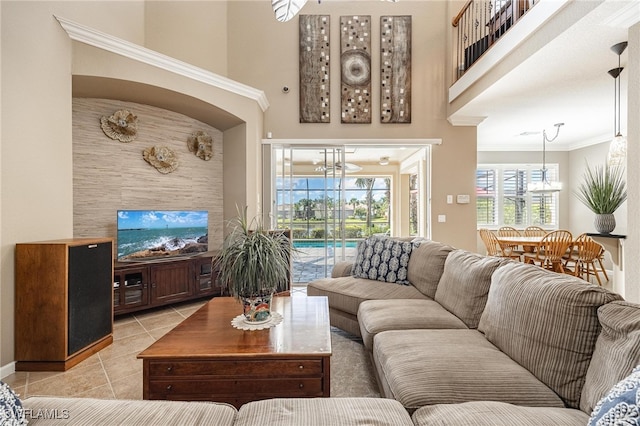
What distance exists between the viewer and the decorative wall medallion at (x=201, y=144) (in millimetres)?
4480

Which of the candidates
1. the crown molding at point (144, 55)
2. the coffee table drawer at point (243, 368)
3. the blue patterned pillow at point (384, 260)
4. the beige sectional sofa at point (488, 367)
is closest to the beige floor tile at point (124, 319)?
the coffee table drawer at point (243, 368)

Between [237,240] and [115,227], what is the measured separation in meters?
2.83

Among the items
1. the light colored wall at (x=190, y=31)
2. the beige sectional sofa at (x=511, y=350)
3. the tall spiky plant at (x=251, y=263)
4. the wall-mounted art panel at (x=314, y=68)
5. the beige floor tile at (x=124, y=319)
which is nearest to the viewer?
the beige sectional sofa at (x=511, y=350)

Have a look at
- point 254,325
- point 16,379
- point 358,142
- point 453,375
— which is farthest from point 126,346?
point 358,142

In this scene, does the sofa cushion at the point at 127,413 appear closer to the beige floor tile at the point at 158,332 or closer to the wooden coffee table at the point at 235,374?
the wooden coffee table at the point at 235,374

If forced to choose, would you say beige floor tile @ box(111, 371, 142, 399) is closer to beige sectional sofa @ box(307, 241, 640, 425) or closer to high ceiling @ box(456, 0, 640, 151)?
beige sectional sofa @ box(307, 241, 640, 425)

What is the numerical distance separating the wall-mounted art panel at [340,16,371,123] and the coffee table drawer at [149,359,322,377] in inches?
161

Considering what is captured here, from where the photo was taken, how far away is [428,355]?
4.96ft

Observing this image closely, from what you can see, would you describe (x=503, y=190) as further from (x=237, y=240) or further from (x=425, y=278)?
(x=237, y=240)

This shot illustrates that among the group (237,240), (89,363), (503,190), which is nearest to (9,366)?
(89,363)

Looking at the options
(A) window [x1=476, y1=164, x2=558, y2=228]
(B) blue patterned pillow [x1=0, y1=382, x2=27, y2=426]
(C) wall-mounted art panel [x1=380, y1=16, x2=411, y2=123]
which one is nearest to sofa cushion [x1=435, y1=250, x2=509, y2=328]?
(B) blue patterned pillow [x1=0, y1=382, x2=27, y2=426]

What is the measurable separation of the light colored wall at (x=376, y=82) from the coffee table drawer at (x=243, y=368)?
391 cm

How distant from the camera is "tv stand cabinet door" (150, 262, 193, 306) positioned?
144 inches

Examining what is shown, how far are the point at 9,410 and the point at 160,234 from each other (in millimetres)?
3242
